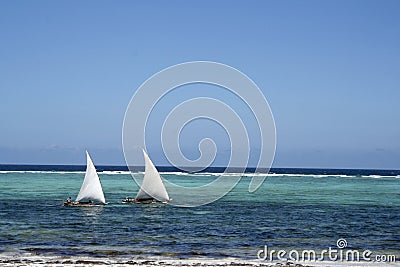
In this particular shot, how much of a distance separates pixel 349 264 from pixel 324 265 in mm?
1083

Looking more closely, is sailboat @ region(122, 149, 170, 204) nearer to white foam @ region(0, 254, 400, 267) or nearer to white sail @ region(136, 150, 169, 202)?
white sail @ region(136, 150, 169, 202)

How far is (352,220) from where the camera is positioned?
41344 mm

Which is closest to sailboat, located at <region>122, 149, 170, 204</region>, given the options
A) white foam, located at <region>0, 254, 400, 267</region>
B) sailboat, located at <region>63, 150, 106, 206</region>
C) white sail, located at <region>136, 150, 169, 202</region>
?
white sail, located at <region>136, 150, 169, 202</region>

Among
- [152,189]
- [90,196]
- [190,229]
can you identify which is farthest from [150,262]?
[152,189]

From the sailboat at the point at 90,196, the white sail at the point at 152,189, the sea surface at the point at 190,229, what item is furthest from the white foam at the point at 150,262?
the white sail at the point at 152,189

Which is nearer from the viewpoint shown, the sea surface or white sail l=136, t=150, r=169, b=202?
the sea surface

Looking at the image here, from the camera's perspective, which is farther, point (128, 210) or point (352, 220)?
point (128, 210)

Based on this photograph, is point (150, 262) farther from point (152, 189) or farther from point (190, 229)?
point (152, 189)

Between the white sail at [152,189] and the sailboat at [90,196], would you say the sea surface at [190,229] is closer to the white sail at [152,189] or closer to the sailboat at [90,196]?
the sailboat at [90,196]

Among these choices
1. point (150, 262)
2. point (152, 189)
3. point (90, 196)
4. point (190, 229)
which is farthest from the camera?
point (152, 189)

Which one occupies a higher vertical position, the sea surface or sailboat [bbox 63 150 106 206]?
sailboat [bbox 63 150 106 206]

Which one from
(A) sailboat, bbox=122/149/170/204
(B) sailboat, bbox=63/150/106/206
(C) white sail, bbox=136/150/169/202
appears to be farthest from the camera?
(A) sailboat, bbox=122/149/170/204

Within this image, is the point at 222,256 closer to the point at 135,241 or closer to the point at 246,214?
the point at 135,241

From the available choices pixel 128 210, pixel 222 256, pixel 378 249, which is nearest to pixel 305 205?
pixel 128 210
